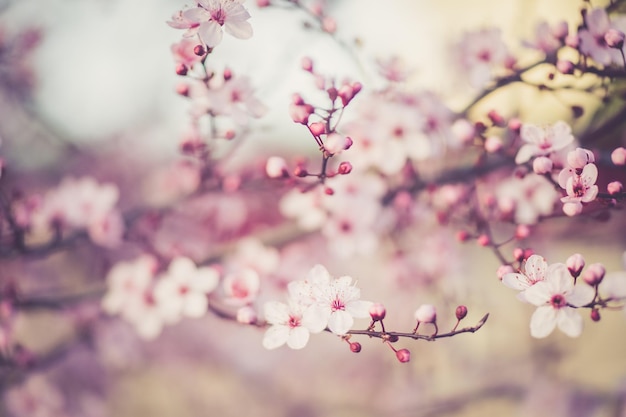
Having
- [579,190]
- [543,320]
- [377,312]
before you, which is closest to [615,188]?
[579,190]

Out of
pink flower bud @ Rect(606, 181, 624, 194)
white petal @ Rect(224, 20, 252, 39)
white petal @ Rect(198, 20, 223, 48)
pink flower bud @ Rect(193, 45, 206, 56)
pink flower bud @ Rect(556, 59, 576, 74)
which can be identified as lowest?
pink flower bud @ Rect(606, 181, 624, 194)

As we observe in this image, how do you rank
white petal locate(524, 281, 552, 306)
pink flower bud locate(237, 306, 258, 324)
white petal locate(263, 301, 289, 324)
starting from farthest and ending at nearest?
1. pink flower bud locate(237, 306, 258, 324)
2. white petal locate(263, 301, 289, 324)
3. white petal locate(524, 281, 552, 306)

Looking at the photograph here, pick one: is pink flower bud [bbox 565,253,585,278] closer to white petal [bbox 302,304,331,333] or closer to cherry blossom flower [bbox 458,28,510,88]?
white petal [bbox 302,304,331,333]

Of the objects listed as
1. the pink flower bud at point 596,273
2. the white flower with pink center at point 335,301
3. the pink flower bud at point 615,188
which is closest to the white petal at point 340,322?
the white flower with pink center at point 335,301

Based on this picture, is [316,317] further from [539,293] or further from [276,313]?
[539,293]

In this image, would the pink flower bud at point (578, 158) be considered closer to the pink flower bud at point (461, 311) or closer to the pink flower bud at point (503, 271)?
the pink flower bud at point (503, 271)

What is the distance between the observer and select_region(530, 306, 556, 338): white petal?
884mm

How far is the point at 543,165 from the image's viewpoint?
1019 millimetres

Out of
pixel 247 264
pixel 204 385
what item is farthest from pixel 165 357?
pixel 247 264

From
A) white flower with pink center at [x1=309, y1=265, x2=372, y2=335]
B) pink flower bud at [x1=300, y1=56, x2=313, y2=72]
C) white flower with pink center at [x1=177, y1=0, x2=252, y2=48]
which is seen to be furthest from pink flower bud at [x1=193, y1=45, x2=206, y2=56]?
white flower with pink center at [x1=309, y1=265, x2=372, y2=335]

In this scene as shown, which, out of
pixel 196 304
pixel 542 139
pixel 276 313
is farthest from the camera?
pixel 196 304

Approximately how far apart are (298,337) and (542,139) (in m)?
0.69

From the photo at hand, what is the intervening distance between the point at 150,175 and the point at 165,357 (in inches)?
58.8

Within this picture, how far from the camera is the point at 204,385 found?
3709 millimetres
